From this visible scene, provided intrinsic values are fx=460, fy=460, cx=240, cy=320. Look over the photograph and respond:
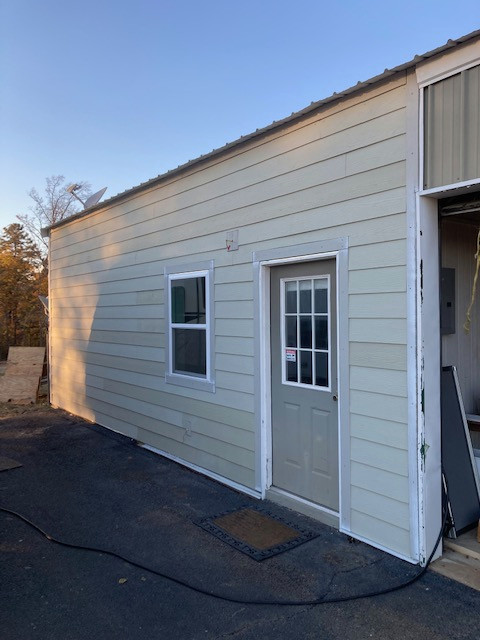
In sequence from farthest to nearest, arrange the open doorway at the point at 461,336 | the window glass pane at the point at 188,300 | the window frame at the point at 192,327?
the window glass pane at the point at 188,300 < the window frame at the point at 192,327 < the open doorway at the point at 461,336

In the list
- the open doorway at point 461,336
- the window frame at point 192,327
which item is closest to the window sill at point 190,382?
the window frame at point 192,327

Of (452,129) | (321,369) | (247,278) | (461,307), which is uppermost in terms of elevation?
(452,129)

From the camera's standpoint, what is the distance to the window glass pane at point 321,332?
3826mm

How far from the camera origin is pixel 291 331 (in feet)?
13.7

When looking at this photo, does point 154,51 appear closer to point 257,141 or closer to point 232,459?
point 257,141

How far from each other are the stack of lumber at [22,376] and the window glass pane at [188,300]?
5.64 m

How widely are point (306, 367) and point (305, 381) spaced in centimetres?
12

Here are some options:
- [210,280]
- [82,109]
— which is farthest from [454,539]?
[82,109]

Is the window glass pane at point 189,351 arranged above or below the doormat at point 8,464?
above

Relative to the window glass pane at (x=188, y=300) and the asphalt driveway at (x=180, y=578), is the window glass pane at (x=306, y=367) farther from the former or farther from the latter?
the window glass pane at (x=188, y=300)

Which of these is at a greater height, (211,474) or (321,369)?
(321,369)

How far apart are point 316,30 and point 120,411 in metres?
7.22

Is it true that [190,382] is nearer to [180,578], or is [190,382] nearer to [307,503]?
[307,503]

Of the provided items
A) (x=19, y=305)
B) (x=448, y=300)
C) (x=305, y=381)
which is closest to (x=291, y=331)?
(x=305, y=381)
